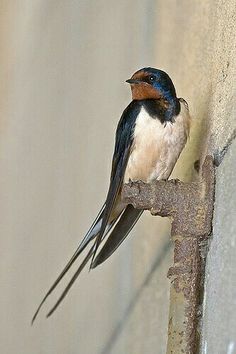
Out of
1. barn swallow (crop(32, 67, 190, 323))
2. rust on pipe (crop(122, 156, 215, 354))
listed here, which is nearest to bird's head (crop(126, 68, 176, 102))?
barn swallow (crop(32, 67, 190, 323))

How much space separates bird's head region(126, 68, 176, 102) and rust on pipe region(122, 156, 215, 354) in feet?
0.78

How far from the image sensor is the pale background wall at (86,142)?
1214 mm

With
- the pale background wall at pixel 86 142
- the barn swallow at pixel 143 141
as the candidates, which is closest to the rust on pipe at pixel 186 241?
the pale background wall at pixel 86 142

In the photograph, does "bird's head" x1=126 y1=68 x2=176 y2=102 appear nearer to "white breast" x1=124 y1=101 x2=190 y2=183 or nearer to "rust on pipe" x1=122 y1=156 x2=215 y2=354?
"white breast" x1=124 y1=101 x2=190 y2=183

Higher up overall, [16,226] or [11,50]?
[11,50]

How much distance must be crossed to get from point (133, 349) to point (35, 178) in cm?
71

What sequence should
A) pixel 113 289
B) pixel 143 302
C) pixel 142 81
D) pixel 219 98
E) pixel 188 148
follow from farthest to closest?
1. pixel 113 289
2. pixel 143 302
3. pixel 188 148
4. pixel 142 81
5. pixel 219 98

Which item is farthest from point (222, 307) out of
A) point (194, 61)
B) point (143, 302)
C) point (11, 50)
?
point (11, 50)

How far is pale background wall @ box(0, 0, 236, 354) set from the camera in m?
1.21

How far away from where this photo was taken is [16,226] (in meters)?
2.19

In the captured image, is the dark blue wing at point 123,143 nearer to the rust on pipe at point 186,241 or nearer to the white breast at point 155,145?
the white breast at point 155,145

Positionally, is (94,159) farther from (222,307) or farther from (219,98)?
(222,307)

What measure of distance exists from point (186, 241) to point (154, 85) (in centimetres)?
31

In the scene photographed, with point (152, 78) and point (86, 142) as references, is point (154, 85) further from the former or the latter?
point (86, 142)
